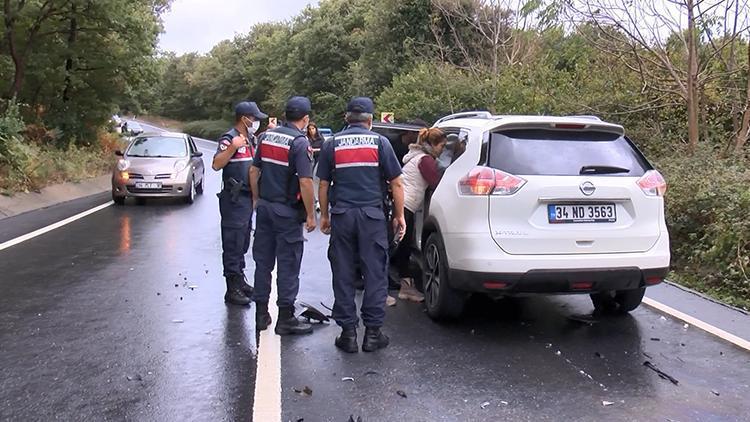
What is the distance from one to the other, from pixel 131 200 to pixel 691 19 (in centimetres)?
1172

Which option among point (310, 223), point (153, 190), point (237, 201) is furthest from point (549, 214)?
point (153, 190)

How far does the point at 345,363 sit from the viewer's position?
15.2ft

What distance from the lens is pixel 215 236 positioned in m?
10.1

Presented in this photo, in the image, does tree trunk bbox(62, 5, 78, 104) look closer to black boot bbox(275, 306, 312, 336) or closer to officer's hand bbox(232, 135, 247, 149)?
officer's hand bbox(232, 135, 247, 149)

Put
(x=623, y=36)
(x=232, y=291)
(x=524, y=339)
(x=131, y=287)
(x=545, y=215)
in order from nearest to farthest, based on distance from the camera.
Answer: (x=545, y=215) < (x=524, y=339) < (x=232, y=291) < (x=131, y=287) < (x=623, y=36)

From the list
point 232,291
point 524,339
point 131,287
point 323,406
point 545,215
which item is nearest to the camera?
point 323,406

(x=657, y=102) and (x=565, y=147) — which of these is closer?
(x=565, y=147)

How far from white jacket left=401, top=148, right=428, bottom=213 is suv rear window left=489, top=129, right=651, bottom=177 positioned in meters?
1.01

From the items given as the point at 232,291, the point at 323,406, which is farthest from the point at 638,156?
the point at 232,291

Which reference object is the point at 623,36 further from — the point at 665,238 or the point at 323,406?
the point at 323,406

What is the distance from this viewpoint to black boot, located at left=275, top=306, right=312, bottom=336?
5219 millimetres

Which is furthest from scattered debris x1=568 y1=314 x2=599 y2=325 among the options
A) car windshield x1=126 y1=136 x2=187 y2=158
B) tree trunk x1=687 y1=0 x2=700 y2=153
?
car windshield x1=126 y1=136 x2=187 y2=158

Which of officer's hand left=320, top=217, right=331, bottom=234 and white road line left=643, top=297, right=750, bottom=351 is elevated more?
officer's hand left=320, top=217, right=331, bottom=234

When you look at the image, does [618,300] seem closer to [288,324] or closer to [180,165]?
[288,324]
